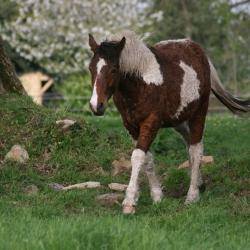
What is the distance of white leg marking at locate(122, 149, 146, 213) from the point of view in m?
7.72

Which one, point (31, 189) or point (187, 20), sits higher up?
point (31, 189)

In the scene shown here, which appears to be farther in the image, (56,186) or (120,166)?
(120,166)

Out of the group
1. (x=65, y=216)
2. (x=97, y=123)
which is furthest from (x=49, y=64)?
(x=65, y=216)

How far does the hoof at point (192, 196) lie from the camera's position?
8355mm

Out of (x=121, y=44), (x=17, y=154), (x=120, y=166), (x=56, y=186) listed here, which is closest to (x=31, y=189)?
(x=56, y=186)

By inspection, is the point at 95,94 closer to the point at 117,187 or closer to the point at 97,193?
the point at 97,193

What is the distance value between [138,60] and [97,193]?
73.4 inches

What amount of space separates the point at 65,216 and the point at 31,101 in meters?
5.38

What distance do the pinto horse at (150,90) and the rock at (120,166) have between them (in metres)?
1.66

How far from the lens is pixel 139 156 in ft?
25.6

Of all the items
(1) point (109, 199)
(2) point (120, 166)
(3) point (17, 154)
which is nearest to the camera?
(1) point (109, 199)

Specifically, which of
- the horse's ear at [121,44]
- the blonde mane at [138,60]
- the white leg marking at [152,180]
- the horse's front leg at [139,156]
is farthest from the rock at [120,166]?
the horse's ear at [121,44]

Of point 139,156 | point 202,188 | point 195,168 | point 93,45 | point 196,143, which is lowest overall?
point 202,188

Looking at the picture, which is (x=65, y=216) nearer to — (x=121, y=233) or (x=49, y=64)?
(x=121, y=233)
